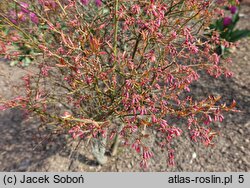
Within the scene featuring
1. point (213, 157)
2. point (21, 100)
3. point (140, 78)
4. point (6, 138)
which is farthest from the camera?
point (6, 138)

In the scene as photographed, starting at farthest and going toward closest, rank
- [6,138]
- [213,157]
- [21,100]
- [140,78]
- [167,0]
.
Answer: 1. [6,138]
2. [213,157]
3. [167,0]
4. [21,100]
5. [140,78]

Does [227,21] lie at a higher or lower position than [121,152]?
higher

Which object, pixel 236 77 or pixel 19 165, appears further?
pixel 236 77

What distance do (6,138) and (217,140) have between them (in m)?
2.66

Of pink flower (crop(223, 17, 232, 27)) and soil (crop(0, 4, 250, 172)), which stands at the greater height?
pink flower (crop(223, 17, 232, 27))

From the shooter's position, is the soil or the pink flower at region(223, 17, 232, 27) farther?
the pink flower at region(223, 17, 232, 27)

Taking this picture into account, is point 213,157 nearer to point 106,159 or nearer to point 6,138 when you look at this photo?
point 106,159

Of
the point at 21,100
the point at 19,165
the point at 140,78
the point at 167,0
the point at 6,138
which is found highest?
the point at 167,0

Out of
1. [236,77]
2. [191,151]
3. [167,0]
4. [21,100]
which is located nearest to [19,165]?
[21,100]

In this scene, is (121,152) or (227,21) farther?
(227,21)

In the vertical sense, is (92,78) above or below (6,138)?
above

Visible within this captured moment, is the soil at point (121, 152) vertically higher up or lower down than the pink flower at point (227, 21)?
lower down

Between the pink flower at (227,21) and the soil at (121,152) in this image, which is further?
the pink flower at (227,21)

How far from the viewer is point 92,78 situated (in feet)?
7.39
